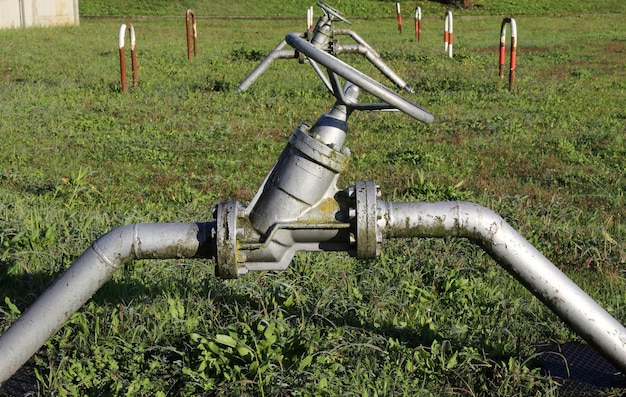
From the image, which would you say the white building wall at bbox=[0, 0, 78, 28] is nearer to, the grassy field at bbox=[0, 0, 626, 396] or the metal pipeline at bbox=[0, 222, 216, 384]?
the grassy field at bbox=[0, 0, 626, 396]

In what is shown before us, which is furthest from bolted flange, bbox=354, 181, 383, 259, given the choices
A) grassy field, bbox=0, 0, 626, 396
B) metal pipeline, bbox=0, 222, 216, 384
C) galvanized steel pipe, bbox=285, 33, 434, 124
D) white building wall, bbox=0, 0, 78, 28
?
white building wall, bbox=0, 0, 78, 28

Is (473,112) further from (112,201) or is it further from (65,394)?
(65,394)

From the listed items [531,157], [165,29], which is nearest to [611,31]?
[165,29]

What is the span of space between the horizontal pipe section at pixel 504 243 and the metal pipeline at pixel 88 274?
1.78 ft

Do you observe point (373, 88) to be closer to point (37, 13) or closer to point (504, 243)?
point (504, 243)

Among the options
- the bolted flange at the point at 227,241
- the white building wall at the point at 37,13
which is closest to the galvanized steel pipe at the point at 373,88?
the bolted flange at the point at 227,241

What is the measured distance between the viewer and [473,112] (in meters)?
8.41

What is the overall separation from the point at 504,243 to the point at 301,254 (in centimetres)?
150

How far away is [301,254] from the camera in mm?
3580

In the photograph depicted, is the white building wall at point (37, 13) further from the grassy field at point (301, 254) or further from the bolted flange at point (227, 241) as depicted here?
the bolted flange at point (227, 241)

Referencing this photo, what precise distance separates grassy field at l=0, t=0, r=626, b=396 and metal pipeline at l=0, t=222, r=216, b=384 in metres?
0.46

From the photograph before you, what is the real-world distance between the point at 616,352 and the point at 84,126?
248 inches

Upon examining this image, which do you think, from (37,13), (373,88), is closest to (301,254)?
(373,88)

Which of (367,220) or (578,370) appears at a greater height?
(367,220)
